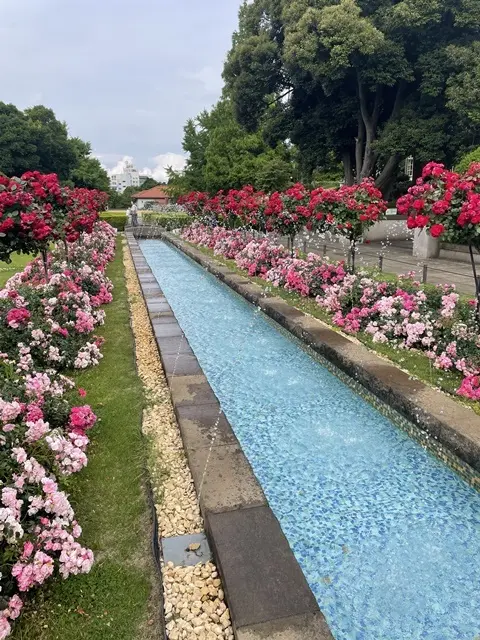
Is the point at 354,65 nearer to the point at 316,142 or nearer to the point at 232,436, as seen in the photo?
the point at 316,142

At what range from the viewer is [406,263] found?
15125 millimetres

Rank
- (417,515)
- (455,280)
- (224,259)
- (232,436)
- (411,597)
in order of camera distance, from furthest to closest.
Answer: (224,259)
(455,280)
(232,436)
(417,515)
(411,597)

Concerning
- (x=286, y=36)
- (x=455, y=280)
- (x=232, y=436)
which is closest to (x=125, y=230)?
(x=286, y=36)

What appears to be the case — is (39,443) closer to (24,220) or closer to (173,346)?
(173,346)

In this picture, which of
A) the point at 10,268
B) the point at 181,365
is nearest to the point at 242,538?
the point at 181,365

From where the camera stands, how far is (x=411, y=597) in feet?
9.68

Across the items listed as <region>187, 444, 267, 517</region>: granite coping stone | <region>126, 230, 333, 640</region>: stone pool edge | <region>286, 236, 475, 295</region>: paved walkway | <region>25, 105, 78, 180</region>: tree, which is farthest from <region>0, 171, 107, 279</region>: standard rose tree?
<region>25, 105, 78, 180</region>: tree

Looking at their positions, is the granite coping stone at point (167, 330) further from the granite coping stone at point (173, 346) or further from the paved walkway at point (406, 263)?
the paved walkway at point (406, 263)

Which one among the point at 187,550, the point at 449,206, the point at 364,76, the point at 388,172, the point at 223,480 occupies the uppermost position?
the point at 364,76

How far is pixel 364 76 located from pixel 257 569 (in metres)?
20.7

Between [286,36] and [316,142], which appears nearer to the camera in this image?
[286,36]

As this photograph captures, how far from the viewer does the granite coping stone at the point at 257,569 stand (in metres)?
→ 2.45

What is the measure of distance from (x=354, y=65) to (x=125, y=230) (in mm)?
17213

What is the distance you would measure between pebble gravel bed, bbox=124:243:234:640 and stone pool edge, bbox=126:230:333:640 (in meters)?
0.09
